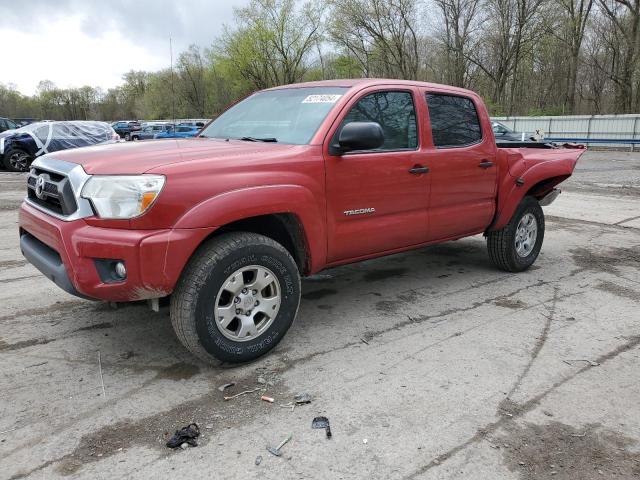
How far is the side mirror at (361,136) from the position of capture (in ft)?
11.5

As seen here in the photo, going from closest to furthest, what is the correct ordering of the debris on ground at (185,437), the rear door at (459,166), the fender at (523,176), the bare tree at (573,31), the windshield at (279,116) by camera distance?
the debris on ground at (185,437)
the windshield at (279,116)
the rear door at (459,166)
the fender at (523,176)
the bare tree at (573,31)

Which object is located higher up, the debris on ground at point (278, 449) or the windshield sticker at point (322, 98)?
the windshield sticker at point (322, 98)

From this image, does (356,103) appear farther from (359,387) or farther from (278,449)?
(278,449)

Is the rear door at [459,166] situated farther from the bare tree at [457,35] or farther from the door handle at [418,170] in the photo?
the bare tree at [457,35]

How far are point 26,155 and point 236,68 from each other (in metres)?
45.5

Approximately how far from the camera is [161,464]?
8.04 feet

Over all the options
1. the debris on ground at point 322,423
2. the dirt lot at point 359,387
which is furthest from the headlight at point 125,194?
the debris on ground at point 322,423

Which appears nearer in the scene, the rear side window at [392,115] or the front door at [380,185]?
the front door at [380,185]

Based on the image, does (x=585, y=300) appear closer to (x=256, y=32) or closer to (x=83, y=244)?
(x=83, y=244)

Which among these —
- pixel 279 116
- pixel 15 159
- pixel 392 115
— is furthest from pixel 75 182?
pixel 15 159

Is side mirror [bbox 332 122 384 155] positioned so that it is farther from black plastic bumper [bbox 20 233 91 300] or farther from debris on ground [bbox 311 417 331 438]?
black plastic bumper [bbox 20 233 91 300]

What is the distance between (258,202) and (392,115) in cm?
160

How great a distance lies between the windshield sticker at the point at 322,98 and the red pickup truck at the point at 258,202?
0.01 m

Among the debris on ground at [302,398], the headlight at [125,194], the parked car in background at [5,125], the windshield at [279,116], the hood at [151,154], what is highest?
the parked car in background at [5,125]
